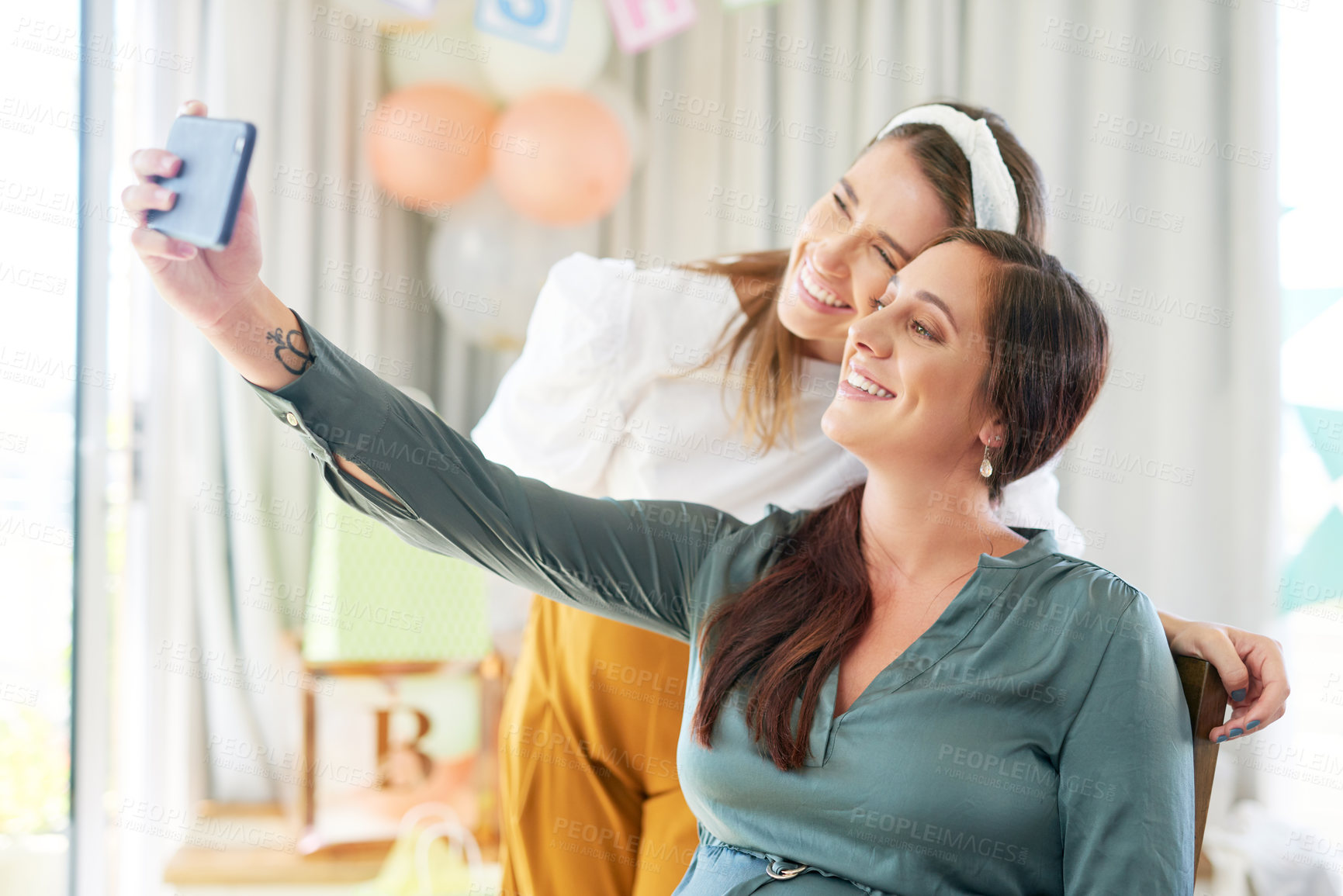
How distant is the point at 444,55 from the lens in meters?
2.75

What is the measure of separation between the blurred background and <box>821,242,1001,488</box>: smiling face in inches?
39.3

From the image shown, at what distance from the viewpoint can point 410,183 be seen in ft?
8.50

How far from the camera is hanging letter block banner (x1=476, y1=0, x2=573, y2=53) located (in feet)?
8.39

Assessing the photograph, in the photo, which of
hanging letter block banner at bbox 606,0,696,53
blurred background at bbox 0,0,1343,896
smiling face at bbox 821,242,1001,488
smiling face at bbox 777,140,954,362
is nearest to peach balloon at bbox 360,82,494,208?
blurred background at bbox 0,0,1343,896

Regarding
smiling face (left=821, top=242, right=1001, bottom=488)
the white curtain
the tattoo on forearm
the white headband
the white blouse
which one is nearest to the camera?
the tattoo on forearm

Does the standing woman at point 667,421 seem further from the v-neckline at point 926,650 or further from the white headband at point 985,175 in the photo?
the v-neckline at point 926,650

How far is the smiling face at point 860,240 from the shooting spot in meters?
1.38

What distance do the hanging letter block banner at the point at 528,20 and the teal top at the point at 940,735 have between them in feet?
5.89

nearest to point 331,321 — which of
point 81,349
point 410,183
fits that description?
point 410,183

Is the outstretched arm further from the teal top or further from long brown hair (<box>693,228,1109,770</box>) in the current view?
long brown hair (<box>693,228,1109,770</box>)

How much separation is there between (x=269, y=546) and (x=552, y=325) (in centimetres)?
153

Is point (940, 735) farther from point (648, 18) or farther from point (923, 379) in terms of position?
point (648, 18)

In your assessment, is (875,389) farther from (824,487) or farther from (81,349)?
(81,349)

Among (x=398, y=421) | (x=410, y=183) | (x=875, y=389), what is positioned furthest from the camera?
(x=410, y=183)
